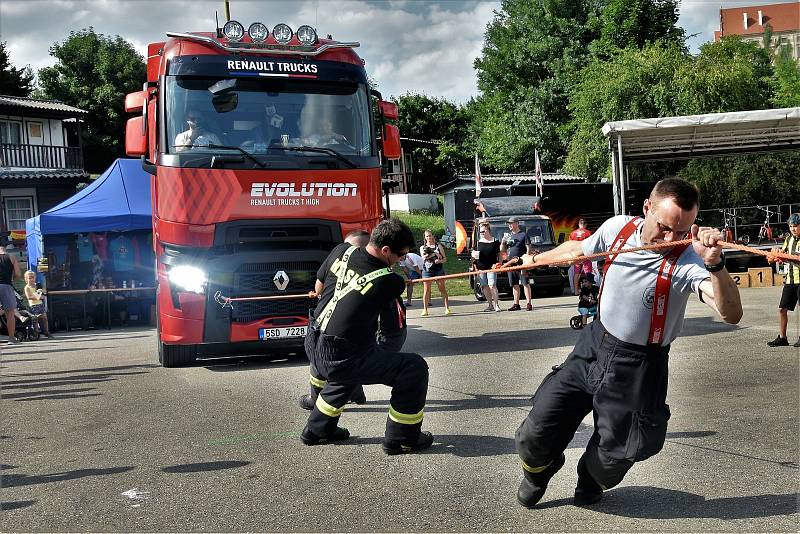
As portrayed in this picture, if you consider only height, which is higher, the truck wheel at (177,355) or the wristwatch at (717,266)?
the wristwatch at (717,266)

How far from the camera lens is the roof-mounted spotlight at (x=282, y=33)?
1097 cm

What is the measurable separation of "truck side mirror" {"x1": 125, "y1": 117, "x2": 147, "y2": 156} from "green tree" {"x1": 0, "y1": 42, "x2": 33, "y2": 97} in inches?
1732

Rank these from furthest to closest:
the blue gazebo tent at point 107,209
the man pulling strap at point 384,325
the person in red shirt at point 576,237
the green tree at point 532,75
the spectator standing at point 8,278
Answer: the green tree at point 532,75, the person in red shirt at point 576,237, the blue gazebo tent at point 107,209, the spectator standing at point 8,278, the man pulling strap at point 384,325

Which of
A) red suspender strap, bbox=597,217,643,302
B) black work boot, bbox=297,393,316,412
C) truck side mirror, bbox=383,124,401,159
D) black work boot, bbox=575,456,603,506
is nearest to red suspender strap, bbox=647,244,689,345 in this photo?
red suspender strap, bbox=597,217,643,302

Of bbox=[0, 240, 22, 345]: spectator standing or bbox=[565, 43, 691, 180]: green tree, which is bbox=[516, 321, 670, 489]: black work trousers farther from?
bbox=[565, 43, 691, 180]: green tree

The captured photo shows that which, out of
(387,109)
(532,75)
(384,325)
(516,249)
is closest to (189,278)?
(387,109)

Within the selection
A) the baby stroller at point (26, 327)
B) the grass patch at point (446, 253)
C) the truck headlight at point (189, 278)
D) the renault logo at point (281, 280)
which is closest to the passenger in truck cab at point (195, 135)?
the truck headlight at point (189, 278)

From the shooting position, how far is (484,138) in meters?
48.7

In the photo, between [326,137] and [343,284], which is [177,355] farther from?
[343,284]

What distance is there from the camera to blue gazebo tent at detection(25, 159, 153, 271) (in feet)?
60.7

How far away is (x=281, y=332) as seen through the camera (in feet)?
35.3

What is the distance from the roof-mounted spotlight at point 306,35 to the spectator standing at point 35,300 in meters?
9.82

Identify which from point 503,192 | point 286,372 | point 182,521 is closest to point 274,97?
point 286,372

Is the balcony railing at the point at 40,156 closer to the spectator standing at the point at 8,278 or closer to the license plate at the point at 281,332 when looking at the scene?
the spectator standing at the point at 8,278
